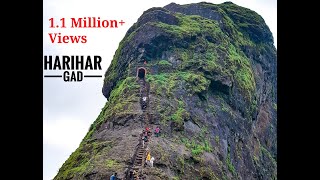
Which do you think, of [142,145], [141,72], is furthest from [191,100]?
[142,145]

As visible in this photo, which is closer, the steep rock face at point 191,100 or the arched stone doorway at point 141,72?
the steep rock face at point 191,100

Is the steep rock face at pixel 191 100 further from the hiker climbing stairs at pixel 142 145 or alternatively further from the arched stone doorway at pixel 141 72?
the arched stone doorway at pixel 141 72

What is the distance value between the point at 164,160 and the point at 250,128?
67.8ft

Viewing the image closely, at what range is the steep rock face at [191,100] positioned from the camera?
→ 36062 mm

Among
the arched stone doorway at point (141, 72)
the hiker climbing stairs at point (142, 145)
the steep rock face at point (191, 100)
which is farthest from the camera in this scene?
the arched stone doorway at point (141, 72)

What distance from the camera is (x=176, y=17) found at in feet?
181

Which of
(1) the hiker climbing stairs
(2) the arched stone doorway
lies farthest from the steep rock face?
(2) the arched stone doorway

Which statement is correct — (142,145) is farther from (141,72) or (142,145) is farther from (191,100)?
(141,72)

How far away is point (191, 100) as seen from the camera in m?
44.5

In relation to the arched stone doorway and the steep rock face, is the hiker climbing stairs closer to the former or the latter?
the steep rock face

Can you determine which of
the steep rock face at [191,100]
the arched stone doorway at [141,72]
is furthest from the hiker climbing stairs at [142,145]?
the arched stone doorway at [141,72]

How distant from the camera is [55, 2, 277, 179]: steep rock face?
118ft

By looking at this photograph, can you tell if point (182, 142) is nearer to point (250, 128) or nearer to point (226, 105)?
point (226, 105)

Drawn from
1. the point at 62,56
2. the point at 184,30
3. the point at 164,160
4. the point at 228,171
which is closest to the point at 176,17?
the point at 184,30
